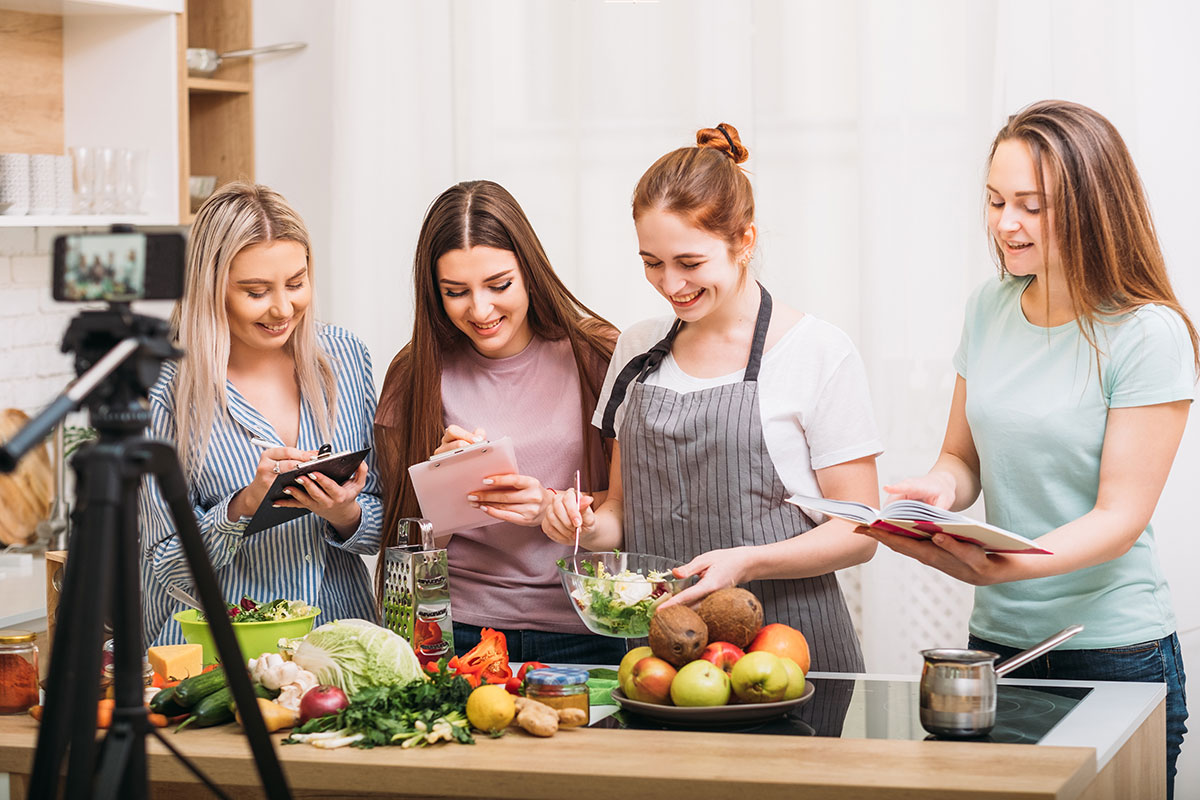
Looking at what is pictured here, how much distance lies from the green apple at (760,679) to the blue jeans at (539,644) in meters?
0.61

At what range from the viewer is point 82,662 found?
1079 millimetres

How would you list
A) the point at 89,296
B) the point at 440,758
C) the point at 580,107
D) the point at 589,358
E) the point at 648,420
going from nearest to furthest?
the point at 89,296
the point at 440,758
the point at 648,420
the point at 589,358
the point at 580,107

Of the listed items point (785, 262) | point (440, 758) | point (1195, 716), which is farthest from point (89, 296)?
point (1195, 716)

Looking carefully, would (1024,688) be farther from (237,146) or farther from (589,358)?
(237,146)

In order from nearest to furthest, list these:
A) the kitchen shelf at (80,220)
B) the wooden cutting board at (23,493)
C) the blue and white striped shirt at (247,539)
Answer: the blue and white striped shirt at (247,539)
the kitchen shelf at (80,220)
the wooden cutting board at (23,493)

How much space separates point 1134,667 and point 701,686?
2.30ft

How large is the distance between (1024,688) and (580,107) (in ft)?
6.23

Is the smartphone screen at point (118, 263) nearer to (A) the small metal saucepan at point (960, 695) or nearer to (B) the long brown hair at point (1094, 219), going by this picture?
(A) the small metal saucepan at point (960, 695)

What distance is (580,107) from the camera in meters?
3.11

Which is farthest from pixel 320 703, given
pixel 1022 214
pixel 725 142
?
pixel 1022 214

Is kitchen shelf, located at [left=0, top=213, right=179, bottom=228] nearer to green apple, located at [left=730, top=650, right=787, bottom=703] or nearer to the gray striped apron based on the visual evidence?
the gray striped apron

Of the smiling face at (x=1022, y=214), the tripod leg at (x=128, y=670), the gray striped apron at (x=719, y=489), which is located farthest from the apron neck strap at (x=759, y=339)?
the tripod leg at (x=128, y=670)

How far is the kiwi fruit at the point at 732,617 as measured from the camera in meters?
1.67

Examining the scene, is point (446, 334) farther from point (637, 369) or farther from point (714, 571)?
point (714, 571)
